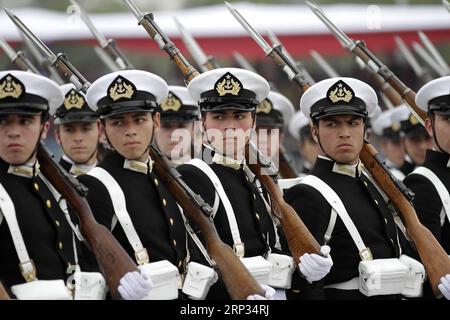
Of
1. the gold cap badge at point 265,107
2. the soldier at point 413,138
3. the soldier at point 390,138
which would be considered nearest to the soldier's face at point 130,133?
the gold cap badge at point 265,107

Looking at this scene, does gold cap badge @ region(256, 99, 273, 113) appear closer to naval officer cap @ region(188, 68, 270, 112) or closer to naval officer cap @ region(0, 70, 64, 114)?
naval officer cap @ region(188, 68, 270, 112)

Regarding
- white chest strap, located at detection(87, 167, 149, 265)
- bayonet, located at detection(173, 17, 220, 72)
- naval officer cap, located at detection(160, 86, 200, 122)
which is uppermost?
bayonet, located at detection(173, 17, 220, 72)

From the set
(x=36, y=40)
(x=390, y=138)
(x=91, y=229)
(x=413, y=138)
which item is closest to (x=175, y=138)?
(x=36, y=40)

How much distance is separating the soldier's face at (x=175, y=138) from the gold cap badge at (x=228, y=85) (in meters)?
2.31

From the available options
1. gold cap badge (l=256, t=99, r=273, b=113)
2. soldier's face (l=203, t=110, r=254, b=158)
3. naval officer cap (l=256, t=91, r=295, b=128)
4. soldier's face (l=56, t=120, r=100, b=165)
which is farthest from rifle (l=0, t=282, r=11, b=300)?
gold cap badge (l=256, t=99, r=273, b=113)

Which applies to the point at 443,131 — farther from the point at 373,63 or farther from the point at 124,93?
the point at 124,93

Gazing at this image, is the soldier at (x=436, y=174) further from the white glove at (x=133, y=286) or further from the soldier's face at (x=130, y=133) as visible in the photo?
the white glove at (x=133, y=286)

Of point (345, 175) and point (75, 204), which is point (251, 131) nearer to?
point (345, 175)

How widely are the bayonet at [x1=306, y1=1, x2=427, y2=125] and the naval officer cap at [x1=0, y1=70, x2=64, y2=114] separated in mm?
3457

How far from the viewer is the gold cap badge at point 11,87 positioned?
6.31 meters

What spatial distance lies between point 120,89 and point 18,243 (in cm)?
141

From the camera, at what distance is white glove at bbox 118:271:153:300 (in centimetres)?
600
